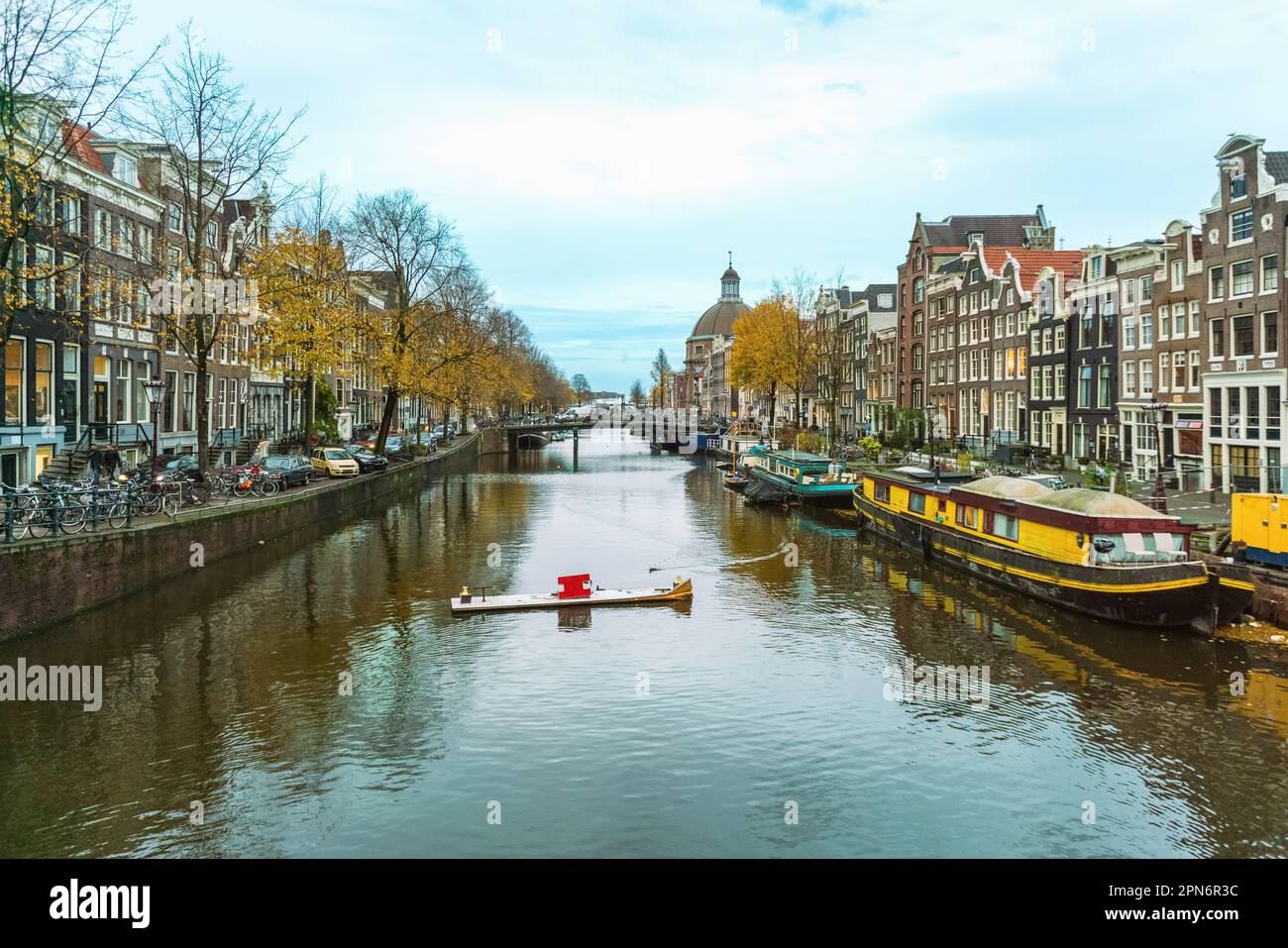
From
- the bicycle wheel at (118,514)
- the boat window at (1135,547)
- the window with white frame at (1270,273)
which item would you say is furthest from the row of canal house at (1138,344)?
the bicycle wheel at (118,514)

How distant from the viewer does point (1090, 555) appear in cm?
2661

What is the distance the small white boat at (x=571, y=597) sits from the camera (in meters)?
28.0

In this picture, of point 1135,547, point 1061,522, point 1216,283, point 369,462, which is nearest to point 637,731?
point 1061,522

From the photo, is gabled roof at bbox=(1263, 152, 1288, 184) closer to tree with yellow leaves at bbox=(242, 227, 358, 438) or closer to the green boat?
the green boat

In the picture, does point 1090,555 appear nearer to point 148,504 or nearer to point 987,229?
point 148,504

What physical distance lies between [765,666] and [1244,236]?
32.5 metres

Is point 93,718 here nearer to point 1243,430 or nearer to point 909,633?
point 909,633

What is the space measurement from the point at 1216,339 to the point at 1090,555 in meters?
22.7

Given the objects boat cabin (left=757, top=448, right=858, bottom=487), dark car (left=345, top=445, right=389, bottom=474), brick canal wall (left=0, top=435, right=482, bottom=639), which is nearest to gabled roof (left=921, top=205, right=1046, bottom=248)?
boat cabin (left=757, top=448, right=858, bottom=487)

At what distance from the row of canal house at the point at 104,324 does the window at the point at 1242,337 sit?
4285 cm

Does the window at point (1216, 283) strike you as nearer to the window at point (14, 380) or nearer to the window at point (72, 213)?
the window at point (72, 213)

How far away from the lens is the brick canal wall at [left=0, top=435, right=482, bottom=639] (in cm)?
2186
